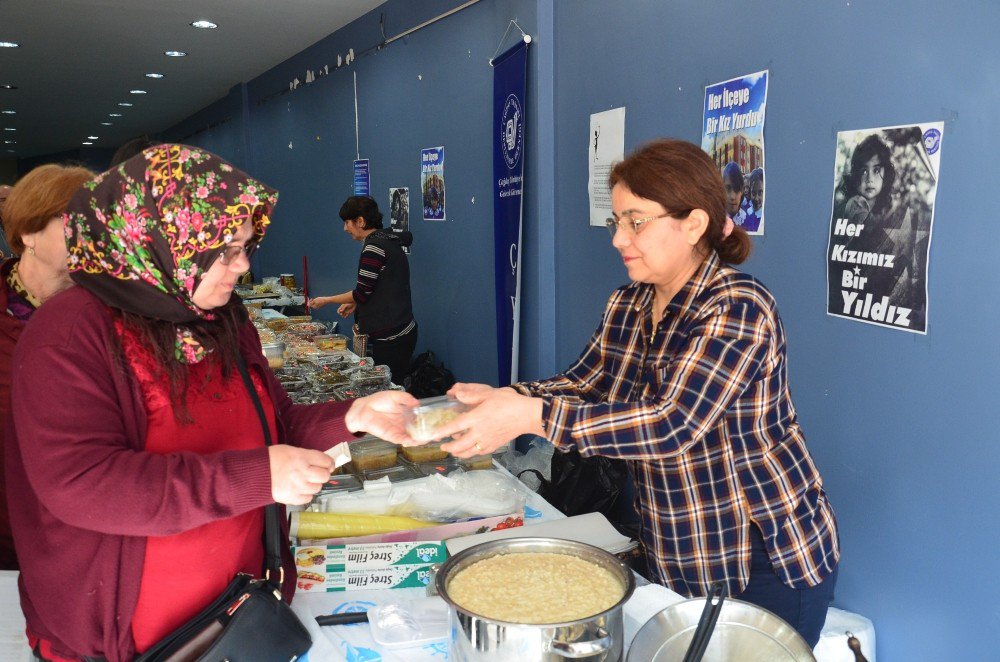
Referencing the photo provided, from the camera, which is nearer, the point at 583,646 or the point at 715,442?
the point at 583,646

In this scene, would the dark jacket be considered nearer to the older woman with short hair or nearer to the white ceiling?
the white ceiling

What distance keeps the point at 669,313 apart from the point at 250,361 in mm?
864

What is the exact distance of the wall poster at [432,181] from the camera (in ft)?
17.6

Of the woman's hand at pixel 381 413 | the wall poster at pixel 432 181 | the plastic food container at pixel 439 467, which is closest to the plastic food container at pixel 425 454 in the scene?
the plastic food container at pixel 439 467

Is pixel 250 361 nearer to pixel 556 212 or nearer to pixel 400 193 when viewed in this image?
pixel 556 212

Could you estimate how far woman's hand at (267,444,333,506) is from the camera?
120 cm

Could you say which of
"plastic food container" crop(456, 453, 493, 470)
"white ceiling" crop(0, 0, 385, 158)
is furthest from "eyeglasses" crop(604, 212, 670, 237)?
"white ceiling" crop(0, 0, 385, 158)

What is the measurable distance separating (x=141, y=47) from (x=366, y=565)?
7317 mm

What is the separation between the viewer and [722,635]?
3.57 feet

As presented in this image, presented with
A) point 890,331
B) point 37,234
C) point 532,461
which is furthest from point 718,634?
point 532,461

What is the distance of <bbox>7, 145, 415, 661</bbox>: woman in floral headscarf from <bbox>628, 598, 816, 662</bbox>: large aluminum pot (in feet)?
1.85

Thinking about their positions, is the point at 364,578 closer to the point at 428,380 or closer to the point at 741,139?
the point at 741,139

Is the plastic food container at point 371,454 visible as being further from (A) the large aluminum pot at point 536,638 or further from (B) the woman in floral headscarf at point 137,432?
(A) the large aluminum pot at point 536,638

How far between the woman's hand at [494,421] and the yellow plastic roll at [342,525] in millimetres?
442
